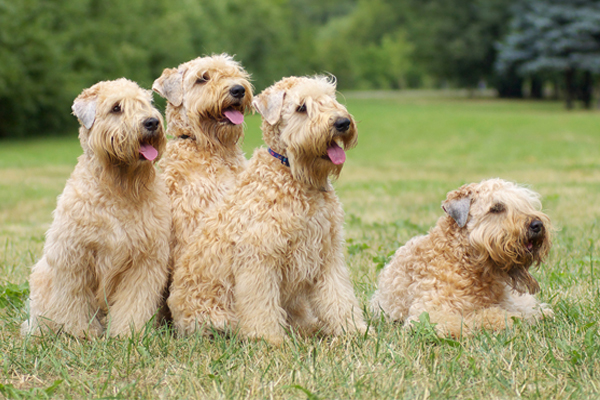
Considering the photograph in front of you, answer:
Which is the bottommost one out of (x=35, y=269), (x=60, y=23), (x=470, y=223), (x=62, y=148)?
(x=62, y=148)

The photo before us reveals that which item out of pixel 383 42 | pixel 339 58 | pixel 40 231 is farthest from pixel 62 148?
pixel 383 42

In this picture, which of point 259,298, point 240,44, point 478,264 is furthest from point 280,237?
point 240,44

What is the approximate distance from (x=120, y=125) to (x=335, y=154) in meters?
1.41

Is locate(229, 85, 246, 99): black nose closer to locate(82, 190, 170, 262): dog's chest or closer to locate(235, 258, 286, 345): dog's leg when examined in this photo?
locate(82, 190, 170, 262): dog's chest

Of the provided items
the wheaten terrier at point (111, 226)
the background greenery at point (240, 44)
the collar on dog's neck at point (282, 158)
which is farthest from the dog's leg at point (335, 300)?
the background greenery at point (240, 44)

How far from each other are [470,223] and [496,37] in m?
53.9

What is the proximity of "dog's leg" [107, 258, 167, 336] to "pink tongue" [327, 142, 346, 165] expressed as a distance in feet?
4.60

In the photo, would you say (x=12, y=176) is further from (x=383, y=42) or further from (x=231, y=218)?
(x=383, y=42)

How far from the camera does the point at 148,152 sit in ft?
13.4

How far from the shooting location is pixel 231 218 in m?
4.09

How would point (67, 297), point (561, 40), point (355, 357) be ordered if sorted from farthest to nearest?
point (561, 40) < point (67, 297) < point (355, 357)

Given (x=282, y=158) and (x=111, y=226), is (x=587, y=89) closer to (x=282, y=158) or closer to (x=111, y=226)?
(x=282, y=158)

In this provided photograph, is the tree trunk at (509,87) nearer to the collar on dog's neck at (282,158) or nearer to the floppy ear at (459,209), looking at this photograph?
the floppy ear at (459,209)

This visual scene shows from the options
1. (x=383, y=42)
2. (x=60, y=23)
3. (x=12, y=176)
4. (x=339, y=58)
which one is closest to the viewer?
(x=12, y=176)
